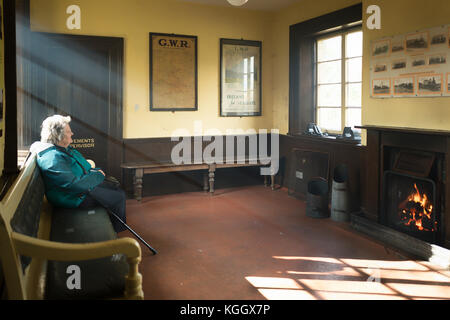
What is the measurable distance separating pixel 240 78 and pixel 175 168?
6.32ft

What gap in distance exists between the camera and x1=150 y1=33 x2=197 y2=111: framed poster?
6.13 metres

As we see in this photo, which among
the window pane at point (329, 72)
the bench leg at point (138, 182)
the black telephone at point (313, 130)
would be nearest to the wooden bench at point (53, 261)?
the bench leg at point (138, 182)

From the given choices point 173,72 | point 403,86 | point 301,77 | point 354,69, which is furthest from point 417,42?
point 173,72

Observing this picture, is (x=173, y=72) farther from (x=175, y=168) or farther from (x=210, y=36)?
(x=175, y=168)

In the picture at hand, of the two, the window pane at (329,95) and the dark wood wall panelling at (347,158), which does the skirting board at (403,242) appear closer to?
the dark wood wall panelling at (347,158)

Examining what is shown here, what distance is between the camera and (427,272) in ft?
11.2

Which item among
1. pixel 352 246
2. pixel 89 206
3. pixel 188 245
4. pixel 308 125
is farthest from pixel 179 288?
pixel 308 125

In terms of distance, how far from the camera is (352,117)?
555 cm

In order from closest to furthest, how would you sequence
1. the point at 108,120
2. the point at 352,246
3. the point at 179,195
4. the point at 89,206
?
the point at 89,206
the point at 352,246
the point at 108,120
the point at 179,195

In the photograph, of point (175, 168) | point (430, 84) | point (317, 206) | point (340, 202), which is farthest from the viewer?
point (175, 168)

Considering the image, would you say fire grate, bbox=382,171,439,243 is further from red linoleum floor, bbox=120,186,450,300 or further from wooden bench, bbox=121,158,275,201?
wooden bench, bbox=121,158,275,201

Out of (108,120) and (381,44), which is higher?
(381,44)

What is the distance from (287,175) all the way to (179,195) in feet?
5.98

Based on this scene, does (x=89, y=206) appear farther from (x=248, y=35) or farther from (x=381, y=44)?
(x=248, y=35)
